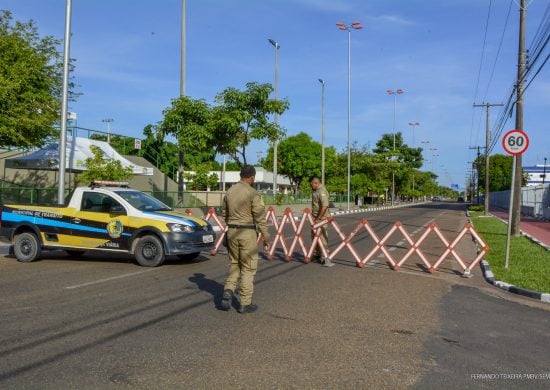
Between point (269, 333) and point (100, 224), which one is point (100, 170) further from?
point (269, 333)

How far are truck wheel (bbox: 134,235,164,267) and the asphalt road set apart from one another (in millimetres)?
678

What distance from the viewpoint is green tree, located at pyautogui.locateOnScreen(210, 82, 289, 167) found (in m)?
24.5

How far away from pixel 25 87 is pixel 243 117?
9247 millimetres

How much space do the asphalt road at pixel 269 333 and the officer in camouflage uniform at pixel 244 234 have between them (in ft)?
1.02

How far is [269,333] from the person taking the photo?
5988mm

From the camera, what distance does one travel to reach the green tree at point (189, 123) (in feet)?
80.4

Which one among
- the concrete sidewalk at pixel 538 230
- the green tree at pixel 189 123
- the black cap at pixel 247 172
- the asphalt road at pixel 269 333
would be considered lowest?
the asphalt road at pixel 269 333

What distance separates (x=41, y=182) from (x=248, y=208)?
24374 mm

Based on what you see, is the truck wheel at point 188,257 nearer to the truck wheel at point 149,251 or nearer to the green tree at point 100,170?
the truck wheel at point 149,251

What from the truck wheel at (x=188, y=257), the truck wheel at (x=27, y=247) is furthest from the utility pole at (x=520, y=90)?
the truck wheel at (x=27, y=247)

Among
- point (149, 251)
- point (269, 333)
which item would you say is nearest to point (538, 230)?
point (149, 251)

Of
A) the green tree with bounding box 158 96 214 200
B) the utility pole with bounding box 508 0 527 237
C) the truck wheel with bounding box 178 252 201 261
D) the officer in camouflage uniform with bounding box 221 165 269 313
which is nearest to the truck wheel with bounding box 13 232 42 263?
the truck wheel with bounding box 178 252 201 261

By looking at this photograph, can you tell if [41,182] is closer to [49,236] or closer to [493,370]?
[49,236]

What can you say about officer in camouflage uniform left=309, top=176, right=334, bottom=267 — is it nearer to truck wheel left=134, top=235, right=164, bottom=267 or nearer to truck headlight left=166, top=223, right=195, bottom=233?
truck headlight left=166, top=223, right=195, bottom=233
